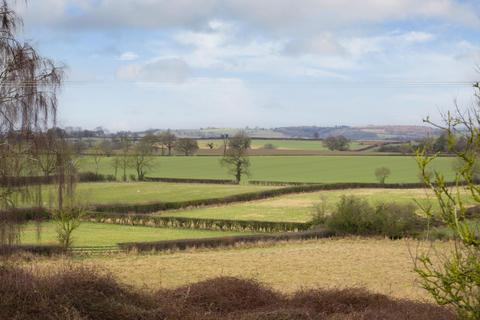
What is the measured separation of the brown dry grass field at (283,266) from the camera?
2277 centimetres

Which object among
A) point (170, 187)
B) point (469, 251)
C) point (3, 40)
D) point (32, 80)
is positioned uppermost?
point (3, 40)

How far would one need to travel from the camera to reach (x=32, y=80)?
63.1 feet

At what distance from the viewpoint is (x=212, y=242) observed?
36344mm

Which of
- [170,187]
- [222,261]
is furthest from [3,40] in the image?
[170,187]

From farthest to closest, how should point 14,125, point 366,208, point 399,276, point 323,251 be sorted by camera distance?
point 366,208 < point 323,251 < point 399,276 < point 14,125

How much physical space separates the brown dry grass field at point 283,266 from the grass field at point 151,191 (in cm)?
2792

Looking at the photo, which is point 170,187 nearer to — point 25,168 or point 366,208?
point 366,208

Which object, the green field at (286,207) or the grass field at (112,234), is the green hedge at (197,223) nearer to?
the grass field at (112,234)

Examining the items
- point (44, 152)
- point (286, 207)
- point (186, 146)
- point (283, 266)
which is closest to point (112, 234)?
point (283, 266)

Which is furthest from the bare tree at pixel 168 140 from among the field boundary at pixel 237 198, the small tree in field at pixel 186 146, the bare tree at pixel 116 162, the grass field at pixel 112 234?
the grass field at pixel 112 234

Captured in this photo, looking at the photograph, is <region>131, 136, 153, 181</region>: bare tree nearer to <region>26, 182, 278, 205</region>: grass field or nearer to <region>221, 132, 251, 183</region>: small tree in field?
<region>26, 182, 278, 205</region>: grass field

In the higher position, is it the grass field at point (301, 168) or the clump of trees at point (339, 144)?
the clump of trees at point (339, 144)

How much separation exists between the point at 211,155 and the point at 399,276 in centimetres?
8399

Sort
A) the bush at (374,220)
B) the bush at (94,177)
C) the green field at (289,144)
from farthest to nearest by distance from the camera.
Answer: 1. the green field at (289,144)
2. the bush at (94,177)
3. the bush at (374,220)
